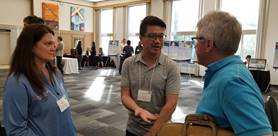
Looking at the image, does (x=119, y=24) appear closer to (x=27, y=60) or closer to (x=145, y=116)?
(x=27, y=60)

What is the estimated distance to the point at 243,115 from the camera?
69 centimetres

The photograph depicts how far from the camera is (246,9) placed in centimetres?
909

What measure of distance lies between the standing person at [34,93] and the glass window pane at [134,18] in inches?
469

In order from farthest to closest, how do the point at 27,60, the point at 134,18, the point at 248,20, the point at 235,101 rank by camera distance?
the point at 134,18, the point at 248,20, the point at 27,60, the point at 235,101

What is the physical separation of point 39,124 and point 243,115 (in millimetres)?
1100

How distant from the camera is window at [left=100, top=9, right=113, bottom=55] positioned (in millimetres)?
14617

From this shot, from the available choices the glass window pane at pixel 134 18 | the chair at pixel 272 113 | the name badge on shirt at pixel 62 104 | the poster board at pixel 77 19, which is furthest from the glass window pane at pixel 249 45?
the poster board at pixel 77 19

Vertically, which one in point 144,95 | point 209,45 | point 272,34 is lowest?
point 144,95

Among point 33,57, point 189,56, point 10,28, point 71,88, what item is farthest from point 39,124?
point 10,28

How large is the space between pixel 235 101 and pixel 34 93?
1.06m

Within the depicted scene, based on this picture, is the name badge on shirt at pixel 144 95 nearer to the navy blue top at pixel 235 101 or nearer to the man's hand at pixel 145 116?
the man's hand at pixel 145 116

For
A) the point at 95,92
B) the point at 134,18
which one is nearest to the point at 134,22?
the point at 134,18

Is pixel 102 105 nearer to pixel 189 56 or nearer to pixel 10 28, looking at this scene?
pixel 189 56

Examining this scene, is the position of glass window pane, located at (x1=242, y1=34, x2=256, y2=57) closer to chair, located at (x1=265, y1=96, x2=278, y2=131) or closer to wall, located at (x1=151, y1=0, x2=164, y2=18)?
wall, located at (x1=151, y1=0, x2=164, y2=18)
